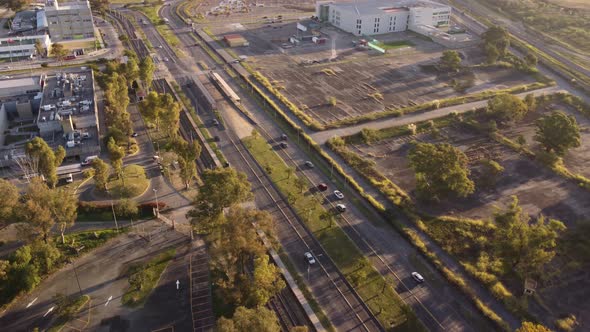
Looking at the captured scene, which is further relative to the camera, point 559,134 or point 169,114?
point 169,114

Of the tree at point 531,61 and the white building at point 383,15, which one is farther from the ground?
the white building at point 383,15

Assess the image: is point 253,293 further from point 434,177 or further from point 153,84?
point 153,84

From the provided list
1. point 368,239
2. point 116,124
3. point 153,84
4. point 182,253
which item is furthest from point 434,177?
point 153,84

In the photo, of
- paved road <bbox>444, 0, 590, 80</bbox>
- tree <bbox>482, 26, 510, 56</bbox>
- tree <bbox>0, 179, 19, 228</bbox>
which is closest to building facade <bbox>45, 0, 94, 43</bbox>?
tree <bbox>0, 179, 19, 228</bbox>

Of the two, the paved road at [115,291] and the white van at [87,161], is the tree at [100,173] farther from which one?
the paved road at [115,291]

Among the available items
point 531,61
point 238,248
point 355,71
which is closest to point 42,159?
point 238,248

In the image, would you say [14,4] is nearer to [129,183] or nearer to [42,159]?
[42,159]

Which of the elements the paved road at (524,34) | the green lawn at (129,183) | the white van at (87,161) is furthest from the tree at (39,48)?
the paved road at (524,34)
